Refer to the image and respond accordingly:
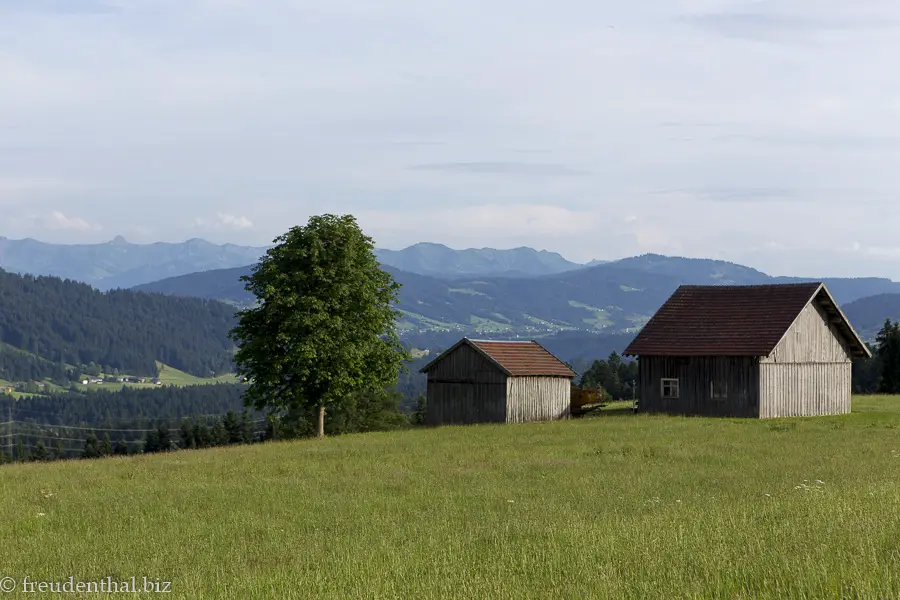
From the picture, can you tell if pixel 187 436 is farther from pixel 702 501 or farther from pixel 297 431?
pixel 702 501

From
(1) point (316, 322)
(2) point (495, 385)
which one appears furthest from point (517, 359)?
(1) point (316, 322)

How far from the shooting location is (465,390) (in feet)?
210

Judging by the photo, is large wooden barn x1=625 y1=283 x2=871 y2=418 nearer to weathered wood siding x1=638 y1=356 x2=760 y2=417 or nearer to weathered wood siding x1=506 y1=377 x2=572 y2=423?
weathered wood siding x1=638 y1=356 x2=760 y2=417

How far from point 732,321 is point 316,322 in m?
27.4

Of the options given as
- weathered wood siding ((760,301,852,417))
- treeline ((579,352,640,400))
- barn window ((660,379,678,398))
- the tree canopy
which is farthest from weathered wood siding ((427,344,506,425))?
treeline ((579,352,640,400))

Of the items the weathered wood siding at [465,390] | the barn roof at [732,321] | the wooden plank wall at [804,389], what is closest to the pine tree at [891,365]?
the barn roof at [732,321]

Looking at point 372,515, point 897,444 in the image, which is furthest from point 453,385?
point 372,515

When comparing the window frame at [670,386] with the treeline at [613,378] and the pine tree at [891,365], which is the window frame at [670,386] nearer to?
the pine tree at [891,365]

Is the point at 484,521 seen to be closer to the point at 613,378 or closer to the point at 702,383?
the point at 702,383

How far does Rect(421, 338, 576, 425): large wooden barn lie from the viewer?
62000 millimetres

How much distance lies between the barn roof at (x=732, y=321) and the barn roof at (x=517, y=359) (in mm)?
6042

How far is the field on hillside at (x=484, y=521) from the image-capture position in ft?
39.2

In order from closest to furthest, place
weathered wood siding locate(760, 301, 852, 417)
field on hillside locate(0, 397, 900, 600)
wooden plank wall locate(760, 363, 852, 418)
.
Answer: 1. field on hillside locate(0, 397, 900, 600)
2. wooden plank wall locate(760, 363, 852, 418)
3. weathered wood siding locate(760, 301, 852, 417)

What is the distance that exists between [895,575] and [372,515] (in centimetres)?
1227
